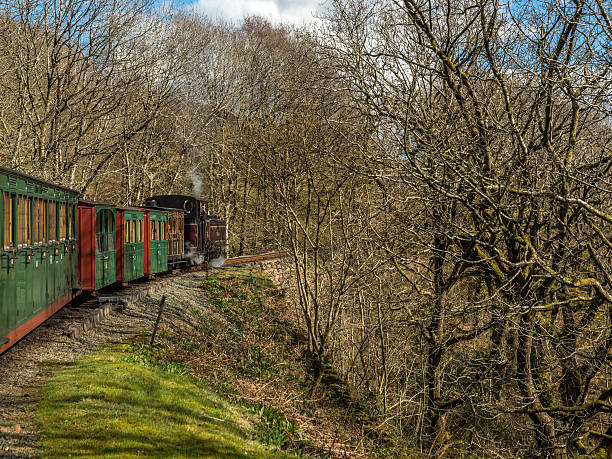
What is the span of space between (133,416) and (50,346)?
13.6ft

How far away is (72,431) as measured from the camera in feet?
20.3

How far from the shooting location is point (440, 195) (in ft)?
27.2

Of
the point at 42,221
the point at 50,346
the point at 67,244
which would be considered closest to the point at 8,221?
the point at 42,221

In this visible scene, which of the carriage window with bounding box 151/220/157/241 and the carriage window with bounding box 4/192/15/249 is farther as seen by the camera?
the carriage window with bounding box 151/220/157/241

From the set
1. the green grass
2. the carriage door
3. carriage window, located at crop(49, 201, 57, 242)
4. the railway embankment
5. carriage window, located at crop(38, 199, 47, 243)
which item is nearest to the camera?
the green grass

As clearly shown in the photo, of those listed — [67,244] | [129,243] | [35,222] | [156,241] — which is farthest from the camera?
[156,241]

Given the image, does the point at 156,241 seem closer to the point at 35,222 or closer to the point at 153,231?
the point at 153,231

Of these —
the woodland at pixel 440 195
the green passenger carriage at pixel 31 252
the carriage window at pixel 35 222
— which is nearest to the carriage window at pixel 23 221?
the green passenger carriage at pixel 31 252

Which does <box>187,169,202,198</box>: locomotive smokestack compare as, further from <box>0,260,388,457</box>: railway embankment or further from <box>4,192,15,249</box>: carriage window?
<box>4,192,15,249</box>: carriage window

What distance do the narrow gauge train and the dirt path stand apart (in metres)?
0.48

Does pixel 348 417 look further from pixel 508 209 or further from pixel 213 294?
pixel 213 294

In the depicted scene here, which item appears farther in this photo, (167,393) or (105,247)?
(105,247)

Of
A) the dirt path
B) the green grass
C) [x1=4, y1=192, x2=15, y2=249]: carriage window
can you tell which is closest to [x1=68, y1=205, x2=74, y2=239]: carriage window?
the dirt path

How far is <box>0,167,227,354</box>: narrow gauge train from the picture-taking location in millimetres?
8180
